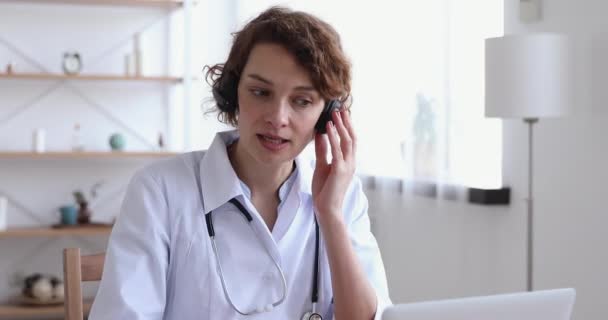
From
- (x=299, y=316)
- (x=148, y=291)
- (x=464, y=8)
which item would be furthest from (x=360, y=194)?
(x=464, y=8)

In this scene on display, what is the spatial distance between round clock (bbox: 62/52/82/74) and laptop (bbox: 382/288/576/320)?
3802 millimetres

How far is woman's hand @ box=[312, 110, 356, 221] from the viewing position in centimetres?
167

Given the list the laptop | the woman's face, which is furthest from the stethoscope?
the laptop

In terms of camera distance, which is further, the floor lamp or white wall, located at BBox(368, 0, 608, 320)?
white wall, located at BBox(368, 0, 608, 320)

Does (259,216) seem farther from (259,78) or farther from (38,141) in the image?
(38,141)

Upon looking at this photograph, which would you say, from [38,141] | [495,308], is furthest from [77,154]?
[495,308]

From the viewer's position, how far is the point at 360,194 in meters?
1.81

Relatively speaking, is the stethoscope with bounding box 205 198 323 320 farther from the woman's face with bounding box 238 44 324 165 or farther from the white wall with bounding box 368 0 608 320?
the white wall with bounding box 368 0 608 320

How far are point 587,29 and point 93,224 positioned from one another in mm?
2837

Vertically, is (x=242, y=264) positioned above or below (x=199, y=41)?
below

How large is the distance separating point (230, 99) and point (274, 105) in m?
0.20

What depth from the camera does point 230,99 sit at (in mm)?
1769

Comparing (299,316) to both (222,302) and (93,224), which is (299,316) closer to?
(222,302)

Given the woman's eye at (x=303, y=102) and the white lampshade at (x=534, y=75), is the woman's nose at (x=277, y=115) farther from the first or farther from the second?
the white lampshade at (x=534, y=75)
